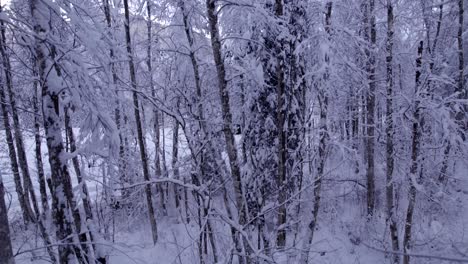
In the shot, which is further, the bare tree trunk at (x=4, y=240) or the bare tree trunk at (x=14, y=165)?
the bare tree trunk at (x=14, y=165)

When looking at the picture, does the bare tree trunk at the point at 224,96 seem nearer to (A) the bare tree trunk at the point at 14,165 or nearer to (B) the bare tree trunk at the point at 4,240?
(B) the bare tree trunk at the point at 4,240

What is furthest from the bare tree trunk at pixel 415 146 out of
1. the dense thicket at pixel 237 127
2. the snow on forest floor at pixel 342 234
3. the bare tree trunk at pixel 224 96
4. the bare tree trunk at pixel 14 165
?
the bare tree trunk at pixel 14 165

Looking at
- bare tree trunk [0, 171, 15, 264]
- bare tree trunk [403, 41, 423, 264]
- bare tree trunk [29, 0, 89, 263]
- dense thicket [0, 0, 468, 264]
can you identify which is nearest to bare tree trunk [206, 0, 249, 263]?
dense thicket [0, 0, 468, 264]

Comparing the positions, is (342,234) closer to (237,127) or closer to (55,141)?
(237,127)

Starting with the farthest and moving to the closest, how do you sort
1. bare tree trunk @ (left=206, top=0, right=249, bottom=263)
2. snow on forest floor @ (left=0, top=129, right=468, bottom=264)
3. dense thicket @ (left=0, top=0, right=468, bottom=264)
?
snow on forest floor @ (left=0, top=129, right=468, bottom=264) < bare tree trunk @ (left=206, top=0, right=249, bottom=263) < dense thicket @ (left=0, top=0, right=468, bottom=264)

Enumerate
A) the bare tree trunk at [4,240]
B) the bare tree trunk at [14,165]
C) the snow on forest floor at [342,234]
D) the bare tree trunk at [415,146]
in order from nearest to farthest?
the bare tree trunk at [4,240] < the bare tree trunk at [415,146] < the snow on forest floor at [342,234] < the bare tree trunk at [14,165]

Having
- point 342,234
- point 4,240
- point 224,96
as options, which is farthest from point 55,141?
point 342,234

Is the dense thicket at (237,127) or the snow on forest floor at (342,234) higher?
the dense thicket at (237,127)

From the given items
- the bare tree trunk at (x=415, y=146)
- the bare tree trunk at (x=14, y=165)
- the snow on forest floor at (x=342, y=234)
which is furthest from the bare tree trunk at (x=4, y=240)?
the bare tree trunk at (x=14, y=165)

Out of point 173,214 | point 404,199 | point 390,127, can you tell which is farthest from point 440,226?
point 173,214

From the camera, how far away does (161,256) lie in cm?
1141

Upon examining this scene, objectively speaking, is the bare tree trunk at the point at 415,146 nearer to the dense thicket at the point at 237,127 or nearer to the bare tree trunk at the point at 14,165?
the dense thicket at the point at 237,127

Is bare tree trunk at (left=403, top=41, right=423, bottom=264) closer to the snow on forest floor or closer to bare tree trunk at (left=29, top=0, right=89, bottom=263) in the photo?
the snow on forest floor

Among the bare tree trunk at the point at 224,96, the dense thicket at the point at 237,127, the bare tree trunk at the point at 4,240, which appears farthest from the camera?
the bare tree trunk at the point at 224,96
